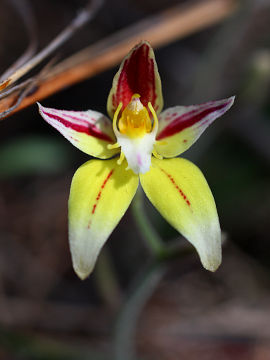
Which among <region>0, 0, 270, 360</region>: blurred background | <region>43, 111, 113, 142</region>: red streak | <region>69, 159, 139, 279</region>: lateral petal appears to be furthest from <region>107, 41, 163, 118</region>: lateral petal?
<region>0, 0, 270, 360</region>: blurred background

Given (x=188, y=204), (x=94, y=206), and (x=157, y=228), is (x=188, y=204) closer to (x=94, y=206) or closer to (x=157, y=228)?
(x=94, y=206)

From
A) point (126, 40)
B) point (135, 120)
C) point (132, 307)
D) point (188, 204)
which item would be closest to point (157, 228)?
point (132, 307)

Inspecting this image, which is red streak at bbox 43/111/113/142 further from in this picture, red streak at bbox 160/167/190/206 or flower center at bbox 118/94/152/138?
red streak at bbox 160/167/190/206

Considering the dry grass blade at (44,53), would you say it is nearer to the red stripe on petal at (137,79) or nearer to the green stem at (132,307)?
the red stripe on petal at (137,79)

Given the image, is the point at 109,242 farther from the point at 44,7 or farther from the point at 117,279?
the point at 44,7

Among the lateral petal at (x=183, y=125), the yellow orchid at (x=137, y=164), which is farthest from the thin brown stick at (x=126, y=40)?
the lateral petal at (x=183, y=125)

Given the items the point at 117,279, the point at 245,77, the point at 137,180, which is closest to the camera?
the point at 137,180

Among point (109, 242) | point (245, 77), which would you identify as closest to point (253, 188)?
point (245, 77)

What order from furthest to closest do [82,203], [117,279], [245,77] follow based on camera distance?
[117,279], [245,77], [82,203]
